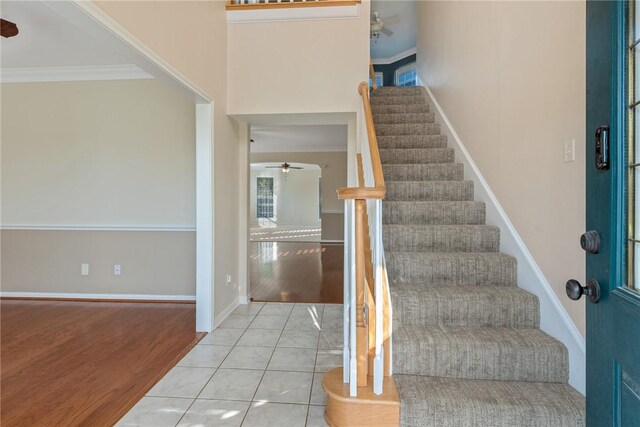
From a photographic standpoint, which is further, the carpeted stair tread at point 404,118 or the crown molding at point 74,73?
the carpeted stair tread at point 404,118

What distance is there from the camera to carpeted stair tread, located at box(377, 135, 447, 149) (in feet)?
11.0

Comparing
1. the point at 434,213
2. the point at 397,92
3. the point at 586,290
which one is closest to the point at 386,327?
the point at 586,290

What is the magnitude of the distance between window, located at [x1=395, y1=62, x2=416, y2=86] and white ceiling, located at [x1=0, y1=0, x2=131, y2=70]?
6.73 metres

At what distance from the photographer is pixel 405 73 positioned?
8.23m

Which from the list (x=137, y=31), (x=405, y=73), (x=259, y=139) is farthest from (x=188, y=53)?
(x=405, y=73)

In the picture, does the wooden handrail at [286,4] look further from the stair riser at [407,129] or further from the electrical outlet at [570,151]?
the electrical outlet at [570,151]

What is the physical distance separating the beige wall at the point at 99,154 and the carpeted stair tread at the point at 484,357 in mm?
2816

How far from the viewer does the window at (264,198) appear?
42.2 ft

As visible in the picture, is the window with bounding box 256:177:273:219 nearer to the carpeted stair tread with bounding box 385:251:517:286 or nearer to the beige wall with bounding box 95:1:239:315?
the beige wall with bounding box 95:1:239:315

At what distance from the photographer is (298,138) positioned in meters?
7.02

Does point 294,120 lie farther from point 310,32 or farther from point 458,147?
point 458,147

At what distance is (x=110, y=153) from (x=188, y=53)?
→ 1.86 metres

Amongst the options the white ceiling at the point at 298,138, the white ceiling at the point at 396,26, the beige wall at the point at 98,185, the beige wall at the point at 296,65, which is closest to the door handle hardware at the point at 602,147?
the beige wall at the point at 296,65

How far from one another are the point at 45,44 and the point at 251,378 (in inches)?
142
